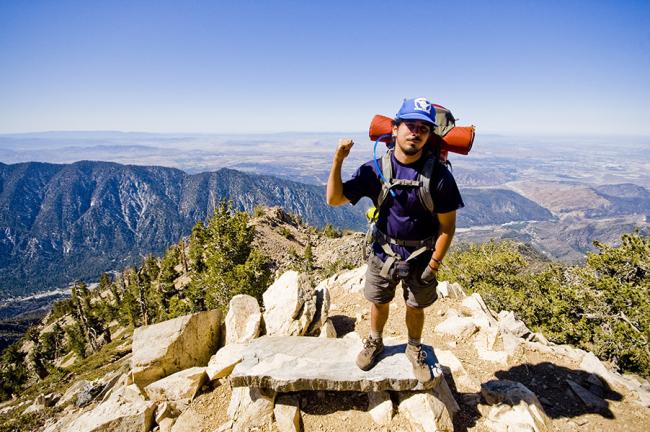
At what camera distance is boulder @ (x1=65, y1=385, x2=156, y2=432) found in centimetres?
786

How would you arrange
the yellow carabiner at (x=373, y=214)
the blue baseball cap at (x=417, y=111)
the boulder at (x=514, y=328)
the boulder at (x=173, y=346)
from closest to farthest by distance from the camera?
the blue baseball cap at (x=417, y=111) → the yellow carabiner at (x=373, y=214) → the boulder at (x=173, y=346) → the boulder at (x=514, y=328)

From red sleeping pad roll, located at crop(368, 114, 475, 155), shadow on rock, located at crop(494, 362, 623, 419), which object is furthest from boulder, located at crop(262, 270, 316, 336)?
red sleeping pad roll, located at crop(368, 114, 475, 155)

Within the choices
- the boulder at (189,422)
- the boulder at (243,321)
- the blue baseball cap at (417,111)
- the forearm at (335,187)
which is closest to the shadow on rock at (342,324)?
the boulder at (243,321)

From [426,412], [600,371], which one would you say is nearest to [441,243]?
[426,412]

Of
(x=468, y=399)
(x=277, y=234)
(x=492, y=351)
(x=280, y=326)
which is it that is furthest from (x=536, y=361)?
(x=277, y=234)

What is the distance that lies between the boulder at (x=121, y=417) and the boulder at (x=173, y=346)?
2.30 feet

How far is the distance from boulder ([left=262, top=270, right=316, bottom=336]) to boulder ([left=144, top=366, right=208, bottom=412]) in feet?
7.89

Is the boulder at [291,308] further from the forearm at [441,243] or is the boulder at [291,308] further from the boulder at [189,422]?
the forearm at [441,243]

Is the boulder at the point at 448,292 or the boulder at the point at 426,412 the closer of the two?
the boulder at the point at 426,412

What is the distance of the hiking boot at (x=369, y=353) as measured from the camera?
289 inches

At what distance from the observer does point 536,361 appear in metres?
10.8

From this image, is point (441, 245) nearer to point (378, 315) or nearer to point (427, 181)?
point (427, 181)

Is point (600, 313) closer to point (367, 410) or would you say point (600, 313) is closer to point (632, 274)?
point (632, 274)

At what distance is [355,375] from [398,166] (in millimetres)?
4560
